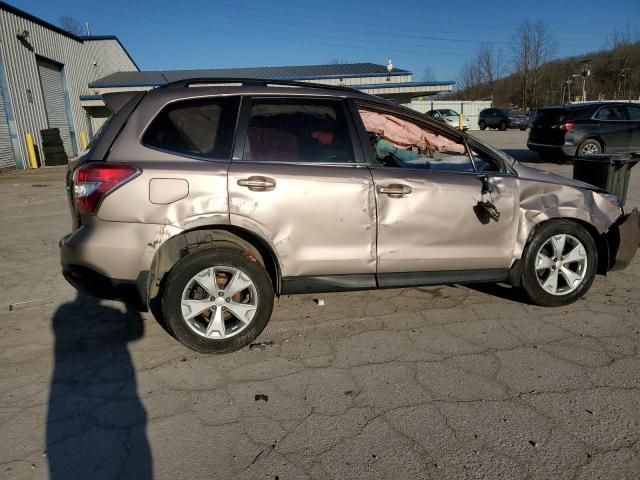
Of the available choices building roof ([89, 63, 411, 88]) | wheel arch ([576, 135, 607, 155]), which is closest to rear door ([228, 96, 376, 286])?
wheel arch ([576, 135, 607, 155])

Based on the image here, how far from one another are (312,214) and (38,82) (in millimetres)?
18356

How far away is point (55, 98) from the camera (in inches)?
766

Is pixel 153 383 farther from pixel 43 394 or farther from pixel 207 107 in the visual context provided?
pixel 207 107

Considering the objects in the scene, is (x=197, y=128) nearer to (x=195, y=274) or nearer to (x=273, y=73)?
(x=195, y=274)

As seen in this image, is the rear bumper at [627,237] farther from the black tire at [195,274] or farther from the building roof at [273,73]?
the building roof at [273,73]

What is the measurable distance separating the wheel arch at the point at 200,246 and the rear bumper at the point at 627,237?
2.86 m

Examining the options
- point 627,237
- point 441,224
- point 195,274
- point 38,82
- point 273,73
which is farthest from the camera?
point 273,73

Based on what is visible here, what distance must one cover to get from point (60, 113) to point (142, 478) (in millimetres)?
21170

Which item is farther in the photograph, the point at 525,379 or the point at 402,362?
the point at 402,362

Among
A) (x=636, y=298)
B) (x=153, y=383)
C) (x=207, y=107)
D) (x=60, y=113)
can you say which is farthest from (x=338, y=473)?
(x=60, y=113)

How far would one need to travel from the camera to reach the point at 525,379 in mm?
2895

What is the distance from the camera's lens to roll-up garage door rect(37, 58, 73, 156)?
18.4 m

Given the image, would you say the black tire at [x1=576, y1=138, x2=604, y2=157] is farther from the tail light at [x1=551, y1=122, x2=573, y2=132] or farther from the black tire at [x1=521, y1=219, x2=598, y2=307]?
the black tire at [x1=521, y1=219, x2=598, y2=307]

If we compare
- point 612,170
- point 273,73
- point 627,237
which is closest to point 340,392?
point 627,237
